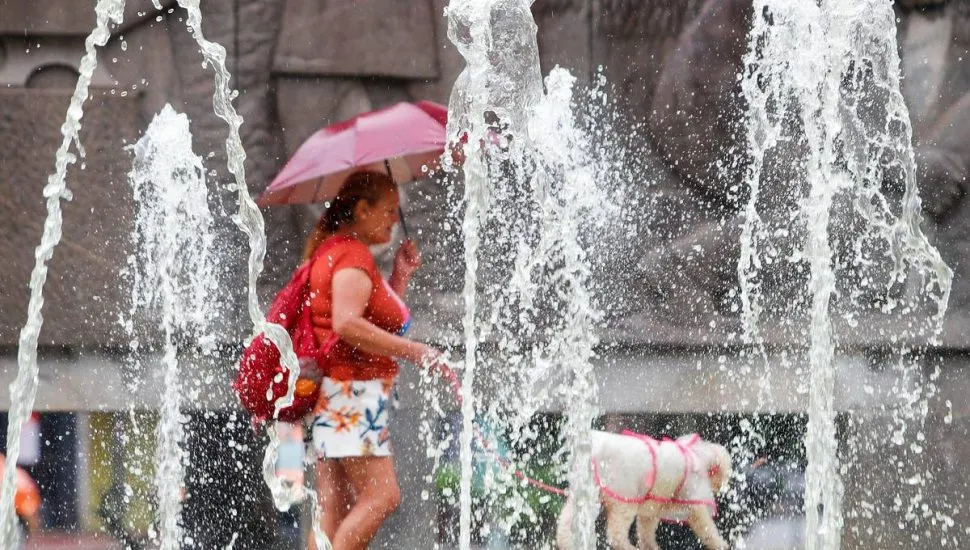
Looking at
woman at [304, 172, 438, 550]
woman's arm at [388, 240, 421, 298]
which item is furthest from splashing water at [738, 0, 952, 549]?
woman at [304, 172, 438, 550]

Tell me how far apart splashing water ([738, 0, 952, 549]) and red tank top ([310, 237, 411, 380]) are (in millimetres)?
1728

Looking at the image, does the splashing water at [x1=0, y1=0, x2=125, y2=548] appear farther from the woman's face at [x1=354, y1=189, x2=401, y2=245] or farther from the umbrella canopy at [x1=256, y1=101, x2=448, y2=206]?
the woman's face at [x1=354, y1=189, x2=401, y2=245]

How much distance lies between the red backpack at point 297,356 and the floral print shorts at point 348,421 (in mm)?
37

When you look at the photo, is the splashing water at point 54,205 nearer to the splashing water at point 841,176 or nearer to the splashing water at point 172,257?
the splashing water at point 172,257

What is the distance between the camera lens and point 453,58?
481cm

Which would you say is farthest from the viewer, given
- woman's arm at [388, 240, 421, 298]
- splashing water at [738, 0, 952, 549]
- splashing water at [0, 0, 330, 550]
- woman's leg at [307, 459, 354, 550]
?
splashing water at [738, 0, 952, 549]

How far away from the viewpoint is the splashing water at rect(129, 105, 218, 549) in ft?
15.8

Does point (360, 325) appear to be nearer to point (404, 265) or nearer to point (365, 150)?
point (404, 265)

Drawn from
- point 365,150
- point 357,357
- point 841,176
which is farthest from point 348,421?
point 841,176

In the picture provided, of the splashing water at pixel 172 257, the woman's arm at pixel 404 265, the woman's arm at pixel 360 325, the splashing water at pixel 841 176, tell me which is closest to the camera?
the woman's arm at pixel 360 325

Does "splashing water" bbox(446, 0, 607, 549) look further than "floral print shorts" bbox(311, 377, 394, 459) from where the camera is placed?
Yes

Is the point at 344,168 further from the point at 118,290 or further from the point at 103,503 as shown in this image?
the point at 103,503

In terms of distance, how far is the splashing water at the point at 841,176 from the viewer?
468 cm

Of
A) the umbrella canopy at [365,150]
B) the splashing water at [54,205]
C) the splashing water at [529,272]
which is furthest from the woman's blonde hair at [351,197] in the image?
the splashing water at [54,205]
